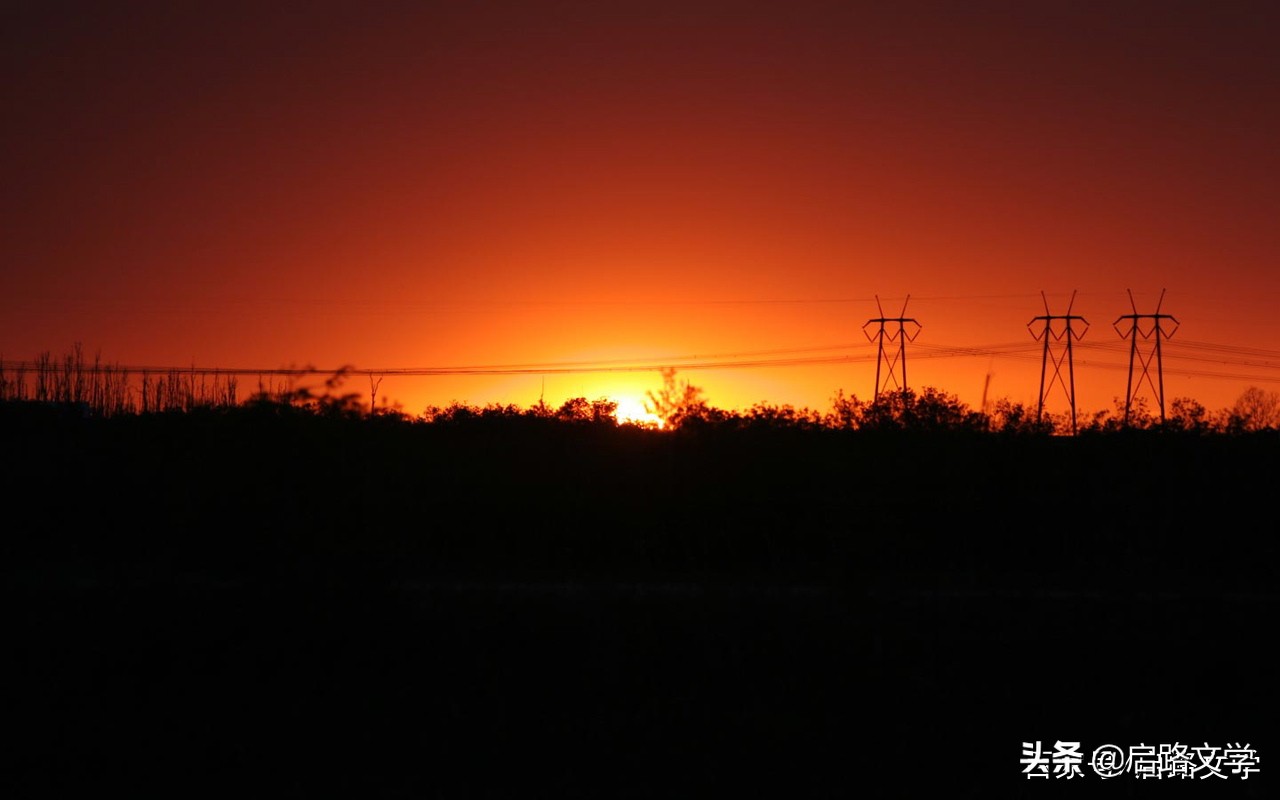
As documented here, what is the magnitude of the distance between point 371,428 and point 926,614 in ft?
48.5

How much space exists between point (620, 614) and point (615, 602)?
28 cm

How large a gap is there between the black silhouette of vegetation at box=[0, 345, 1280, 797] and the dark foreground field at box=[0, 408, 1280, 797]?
0.06 meters

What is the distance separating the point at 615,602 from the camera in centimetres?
2148

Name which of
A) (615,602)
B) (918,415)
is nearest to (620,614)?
(615,602)

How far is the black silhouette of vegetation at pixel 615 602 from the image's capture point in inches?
730

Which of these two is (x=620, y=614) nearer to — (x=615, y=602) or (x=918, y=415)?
(x=615, y=602)

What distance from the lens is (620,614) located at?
2128 cm

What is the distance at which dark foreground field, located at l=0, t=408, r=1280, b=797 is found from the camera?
60.2ft

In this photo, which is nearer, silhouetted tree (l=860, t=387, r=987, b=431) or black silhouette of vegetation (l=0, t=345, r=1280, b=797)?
black silhouette of vegetation (l=0, t=345, r=1280, b=797)

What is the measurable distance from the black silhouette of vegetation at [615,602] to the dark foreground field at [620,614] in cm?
6

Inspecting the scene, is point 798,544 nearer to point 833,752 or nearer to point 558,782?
point 833,752

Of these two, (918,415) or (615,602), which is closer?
(615,602)

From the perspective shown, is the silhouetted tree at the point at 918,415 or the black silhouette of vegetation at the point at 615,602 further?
the silhouetted tree at the point at 918,415

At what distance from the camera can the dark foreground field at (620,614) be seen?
18.4 metres
